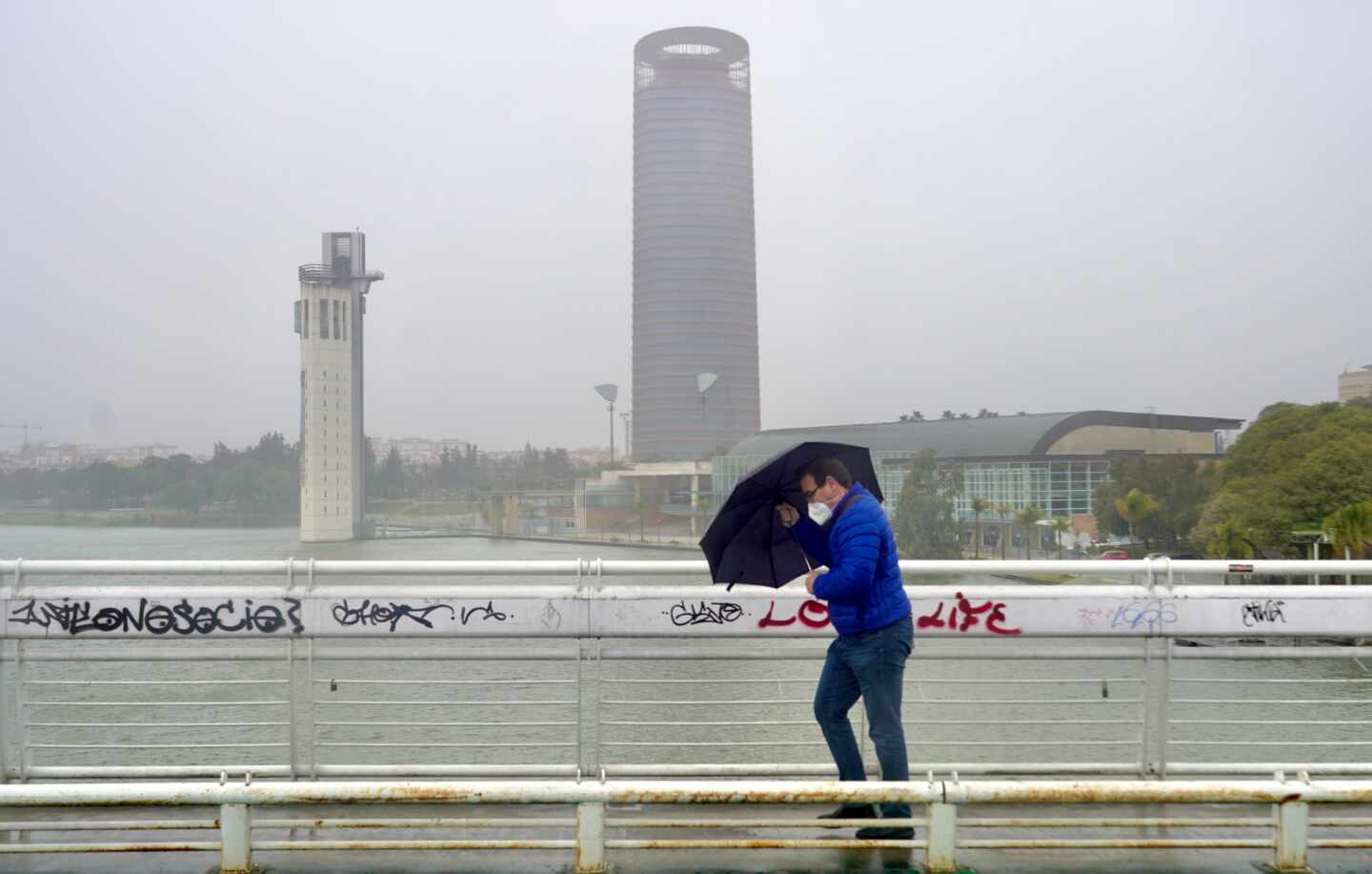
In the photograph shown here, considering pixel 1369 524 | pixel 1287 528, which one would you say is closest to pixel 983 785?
pixel 1369 524

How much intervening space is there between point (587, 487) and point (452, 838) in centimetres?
6126

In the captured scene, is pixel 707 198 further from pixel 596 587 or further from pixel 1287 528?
pixel 596 587

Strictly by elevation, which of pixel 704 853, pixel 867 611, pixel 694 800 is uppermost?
pixel 867 611

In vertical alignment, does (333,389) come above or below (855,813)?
above

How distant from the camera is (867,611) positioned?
353cm

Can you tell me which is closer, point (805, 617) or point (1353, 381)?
point (805, 617)

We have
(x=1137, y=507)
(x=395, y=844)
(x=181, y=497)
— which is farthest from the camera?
(x=1137, y=507)

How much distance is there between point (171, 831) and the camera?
368 cm

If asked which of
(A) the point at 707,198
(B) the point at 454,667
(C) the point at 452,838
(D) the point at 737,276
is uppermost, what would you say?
(A) the point at 707,198

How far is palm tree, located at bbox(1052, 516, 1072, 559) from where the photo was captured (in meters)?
57.6

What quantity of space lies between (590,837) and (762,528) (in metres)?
1.26

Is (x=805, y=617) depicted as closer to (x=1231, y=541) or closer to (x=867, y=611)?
(x=867, y=611)

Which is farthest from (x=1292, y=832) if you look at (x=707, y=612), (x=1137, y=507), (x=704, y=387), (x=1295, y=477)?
(x=704, y=387)

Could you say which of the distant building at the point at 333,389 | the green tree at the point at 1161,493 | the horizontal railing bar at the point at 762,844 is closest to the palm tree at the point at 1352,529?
the green tree at the point at 1161,493
